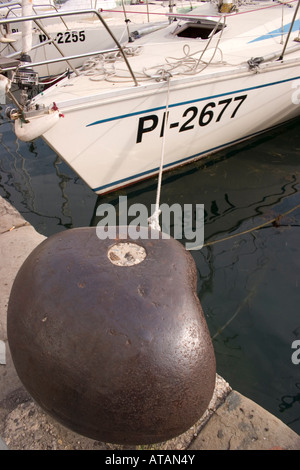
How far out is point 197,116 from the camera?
17.5ft

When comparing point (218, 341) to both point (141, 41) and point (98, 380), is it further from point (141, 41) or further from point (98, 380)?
point (141, 41)

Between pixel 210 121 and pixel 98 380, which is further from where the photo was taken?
pixel 210 121

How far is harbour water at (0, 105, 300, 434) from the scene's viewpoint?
3146 millimetres

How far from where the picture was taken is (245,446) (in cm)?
203

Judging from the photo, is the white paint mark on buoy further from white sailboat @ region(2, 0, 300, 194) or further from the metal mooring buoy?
white sailboat @ region(2, 0, 300, 194)

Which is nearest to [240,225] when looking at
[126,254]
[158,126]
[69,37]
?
[158,126]

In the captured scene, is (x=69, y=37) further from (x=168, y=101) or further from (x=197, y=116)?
(x=168, y=101)

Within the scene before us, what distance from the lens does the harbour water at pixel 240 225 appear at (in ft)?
10.3

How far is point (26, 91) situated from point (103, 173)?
1460 mm

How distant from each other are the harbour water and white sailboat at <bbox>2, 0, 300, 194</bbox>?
0.41 m

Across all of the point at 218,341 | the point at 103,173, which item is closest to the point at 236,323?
the point at 218,341

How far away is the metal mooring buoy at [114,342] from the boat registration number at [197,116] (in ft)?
Result: 11.6

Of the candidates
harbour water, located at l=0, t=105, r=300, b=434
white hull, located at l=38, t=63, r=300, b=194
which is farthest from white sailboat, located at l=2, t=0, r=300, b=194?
harbour water, located at l=0, t=105, r=300, b=434

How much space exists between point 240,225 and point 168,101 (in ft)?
6.19
